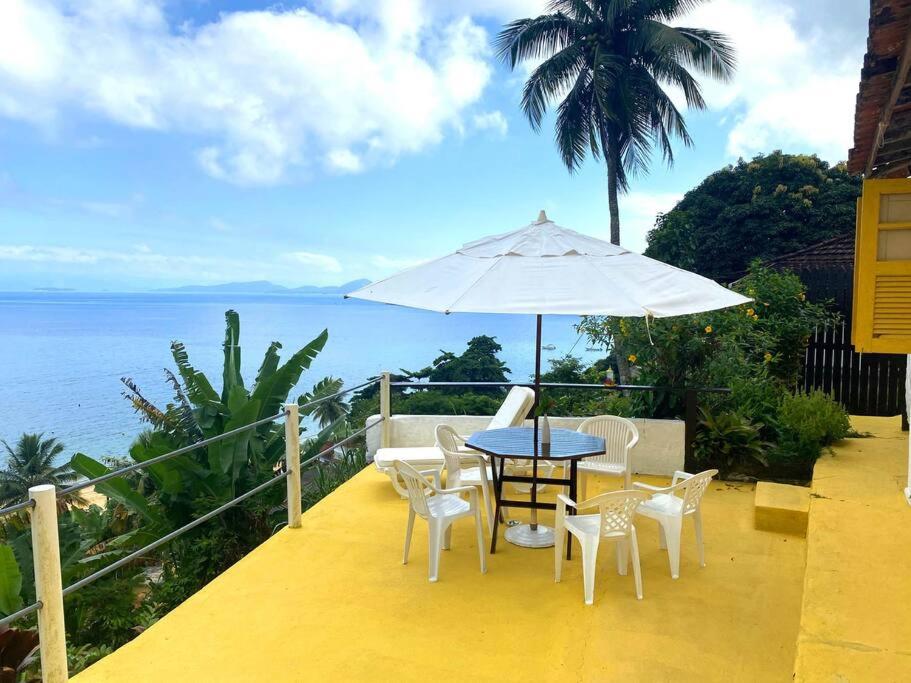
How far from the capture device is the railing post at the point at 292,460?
501 cm

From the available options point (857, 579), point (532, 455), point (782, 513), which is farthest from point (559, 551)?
point (782, 513)

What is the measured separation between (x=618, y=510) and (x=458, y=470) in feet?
5.16

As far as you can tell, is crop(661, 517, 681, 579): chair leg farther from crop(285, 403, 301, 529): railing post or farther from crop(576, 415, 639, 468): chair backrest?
crop(285, 403, 301, 529): railing post

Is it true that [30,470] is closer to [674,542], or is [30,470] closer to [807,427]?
[674,542]

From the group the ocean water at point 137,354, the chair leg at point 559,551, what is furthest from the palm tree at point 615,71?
the chair leg at point 559,551

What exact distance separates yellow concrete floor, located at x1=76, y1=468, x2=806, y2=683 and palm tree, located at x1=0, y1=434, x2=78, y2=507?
1678cm

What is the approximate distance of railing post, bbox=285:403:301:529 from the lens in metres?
5.01

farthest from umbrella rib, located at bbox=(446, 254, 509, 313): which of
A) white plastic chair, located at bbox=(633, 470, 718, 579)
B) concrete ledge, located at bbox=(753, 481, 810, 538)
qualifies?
concrete ledge, located at bbox=(753, 481, 810, 538)

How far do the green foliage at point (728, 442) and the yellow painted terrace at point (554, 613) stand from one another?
134cm

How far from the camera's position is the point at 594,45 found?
18172 millimetres

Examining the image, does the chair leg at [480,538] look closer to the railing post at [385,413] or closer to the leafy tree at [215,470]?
the leafy tree at [215,470]

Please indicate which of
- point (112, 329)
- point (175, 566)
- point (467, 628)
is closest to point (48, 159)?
point (112, 329)

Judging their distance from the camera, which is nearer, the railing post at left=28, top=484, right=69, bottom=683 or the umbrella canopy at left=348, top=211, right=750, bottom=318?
the railing post at left=28, top=484, right=69, bottom=683

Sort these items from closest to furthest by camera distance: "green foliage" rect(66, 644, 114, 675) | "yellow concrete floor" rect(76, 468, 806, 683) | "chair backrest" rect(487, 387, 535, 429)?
"yellow concrete floor" rect(76, 468, 806, 683)
"green foliage" rect(66, 644, 114, 675)
"chair backrest" rect(487, 387, 535, 429)
